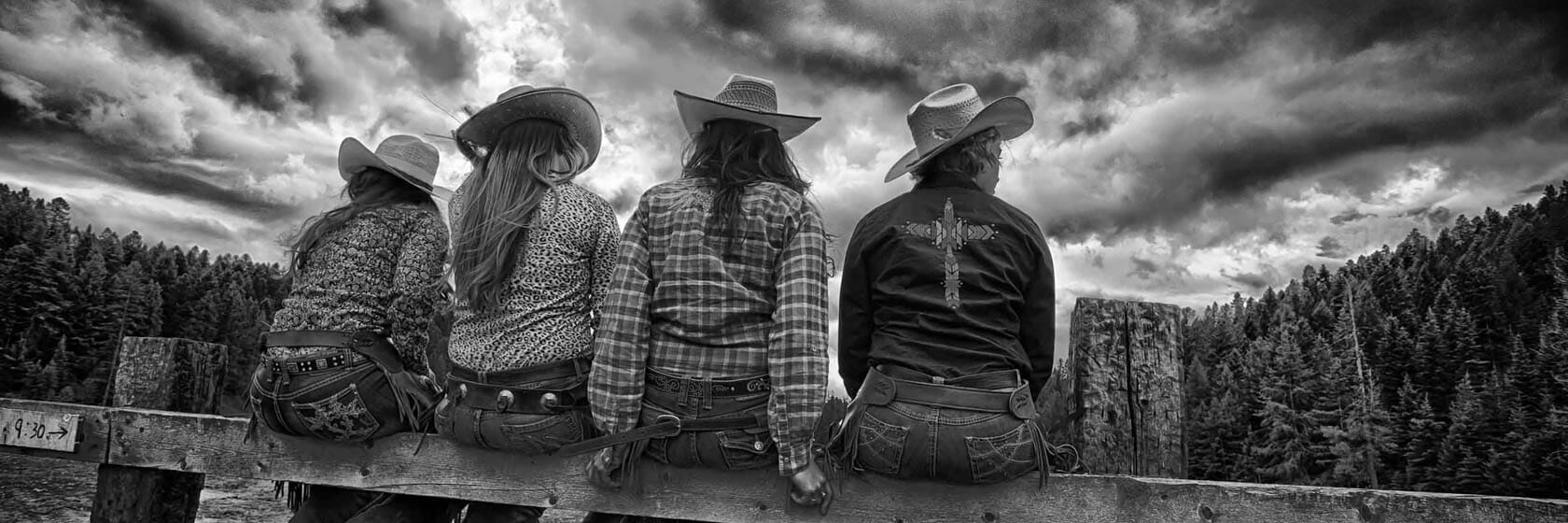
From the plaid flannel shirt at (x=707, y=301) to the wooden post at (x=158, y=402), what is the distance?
3.03m

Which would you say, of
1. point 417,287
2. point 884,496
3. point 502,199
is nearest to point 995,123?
point 884,496

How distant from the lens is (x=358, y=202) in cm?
398

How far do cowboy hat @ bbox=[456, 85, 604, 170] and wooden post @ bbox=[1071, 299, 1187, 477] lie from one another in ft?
7.41

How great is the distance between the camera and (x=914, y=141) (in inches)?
146

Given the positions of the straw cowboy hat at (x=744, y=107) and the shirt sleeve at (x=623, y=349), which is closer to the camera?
the shirt sleeve at (x=623, y=349)

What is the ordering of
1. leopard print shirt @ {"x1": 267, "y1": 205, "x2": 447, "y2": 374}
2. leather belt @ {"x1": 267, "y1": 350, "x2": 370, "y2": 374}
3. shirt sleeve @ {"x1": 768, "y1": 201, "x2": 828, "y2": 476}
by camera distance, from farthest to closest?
leopard print shirt @ {"x1": 267, "y1": 205, "x2": 447, "y2": 374} < leather belt @ {"x1": 267, "y1": 350, "x2": 370, "y2": 374} < shirt sleeve @ {"x1": 768, "y1": 201, "x2": 828, "y2": 476}

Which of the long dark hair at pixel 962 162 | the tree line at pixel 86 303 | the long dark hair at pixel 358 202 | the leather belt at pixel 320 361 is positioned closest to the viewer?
the long dark hair at pixel 962 162

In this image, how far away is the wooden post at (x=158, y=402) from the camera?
4586mm

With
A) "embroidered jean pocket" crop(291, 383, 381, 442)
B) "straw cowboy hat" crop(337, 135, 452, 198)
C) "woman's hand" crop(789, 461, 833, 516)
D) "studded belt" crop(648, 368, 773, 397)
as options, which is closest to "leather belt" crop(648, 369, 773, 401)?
"studded belt" crop(648, 368, 773, 397)

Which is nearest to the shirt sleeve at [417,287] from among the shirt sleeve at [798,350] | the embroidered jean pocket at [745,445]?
the embroidered jean pocket at [745,445]

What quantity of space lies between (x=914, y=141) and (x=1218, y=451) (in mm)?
79102

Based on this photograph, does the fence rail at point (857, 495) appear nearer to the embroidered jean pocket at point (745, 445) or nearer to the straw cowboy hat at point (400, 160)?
the embroidered jean pocket at point (745, 445)

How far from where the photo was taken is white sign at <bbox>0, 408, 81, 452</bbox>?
459 centimetres

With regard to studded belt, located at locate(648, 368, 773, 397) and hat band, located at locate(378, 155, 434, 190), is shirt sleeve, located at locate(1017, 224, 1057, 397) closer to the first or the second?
studded belt, located at locate(648, 368, 773, 397)
